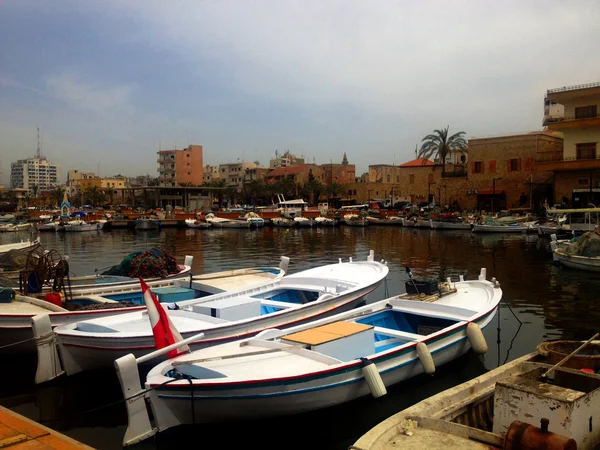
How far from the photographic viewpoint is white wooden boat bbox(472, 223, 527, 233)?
151 ft

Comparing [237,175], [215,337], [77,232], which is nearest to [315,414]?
[215,337]

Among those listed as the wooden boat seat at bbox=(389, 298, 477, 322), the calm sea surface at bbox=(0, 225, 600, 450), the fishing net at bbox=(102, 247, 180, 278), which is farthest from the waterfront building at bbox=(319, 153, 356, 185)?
the wooden boat seat at bbox=(389, 298, 477, 322)

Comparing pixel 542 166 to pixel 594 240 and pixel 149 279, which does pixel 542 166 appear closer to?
pixel 594 240

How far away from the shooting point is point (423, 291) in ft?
41.5

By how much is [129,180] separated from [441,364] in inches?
6496

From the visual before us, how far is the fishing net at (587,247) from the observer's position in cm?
2302

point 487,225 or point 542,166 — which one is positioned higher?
point 542,166

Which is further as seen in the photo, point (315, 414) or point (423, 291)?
point (423, 291)

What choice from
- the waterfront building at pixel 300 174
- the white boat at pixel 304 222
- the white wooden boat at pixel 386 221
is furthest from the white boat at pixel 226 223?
the waterfront building at pixel 300 174

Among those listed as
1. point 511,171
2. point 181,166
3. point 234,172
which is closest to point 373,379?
point 511,171

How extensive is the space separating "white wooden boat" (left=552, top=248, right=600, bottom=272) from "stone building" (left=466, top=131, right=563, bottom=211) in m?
35.3

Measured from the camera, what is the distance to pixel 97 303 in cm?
1311

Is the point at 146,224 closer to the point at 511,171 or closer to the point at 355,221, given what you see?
the point at 355,221

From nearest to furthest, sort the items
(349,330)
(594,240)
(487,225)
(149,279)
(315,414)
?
(315,414), (349,330), (149,279), (594,240), (487,225)
